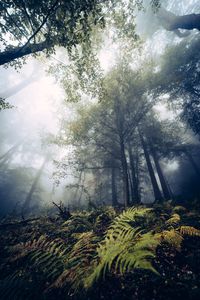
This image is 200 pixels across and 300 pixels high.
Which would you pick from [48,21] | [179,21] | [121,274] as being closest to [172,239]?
[121,274]

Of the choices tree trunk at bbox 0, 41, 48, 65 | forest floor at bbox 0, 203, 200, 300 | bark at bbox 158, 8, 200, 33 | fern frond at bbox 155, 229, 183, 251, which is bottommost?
forest floor at bbox 0, 203, 200, 300

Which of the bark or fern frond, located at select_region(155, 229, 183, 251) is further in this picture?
the bark

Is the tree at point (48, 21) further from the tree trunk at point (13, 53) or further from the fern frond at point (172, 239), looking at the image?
the fern frond at point (172, 239)

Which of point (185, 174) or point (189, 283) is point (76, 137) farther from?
point (185, 174)

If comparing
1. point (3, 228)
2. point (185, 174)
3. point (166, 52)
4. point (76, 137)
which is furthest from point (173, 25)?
point (185, 174)

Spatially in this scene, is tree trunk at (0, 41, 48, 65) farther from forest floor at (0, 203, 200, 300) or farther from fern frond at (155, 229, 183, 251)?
fern frond at (155, 229, 183, 251)

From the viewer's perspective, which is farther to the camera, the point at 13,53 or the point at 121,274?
the point at 13,53

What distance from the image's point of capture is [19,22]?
7.92 metres

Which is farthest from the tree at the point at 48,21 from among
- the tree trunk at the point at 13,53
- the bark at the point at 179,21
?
the bark at the point at 179,21

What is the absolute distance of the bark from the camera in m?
18.4

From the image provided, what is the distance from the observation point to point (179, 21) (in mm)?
19266

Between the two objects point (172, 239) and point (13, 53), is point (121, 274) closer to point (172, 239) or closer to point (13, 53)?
point (172, 239)

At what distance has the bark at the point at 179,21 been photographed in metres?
18.4

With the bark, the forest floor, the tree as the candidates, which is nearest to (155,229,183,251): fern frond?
the forest floor
